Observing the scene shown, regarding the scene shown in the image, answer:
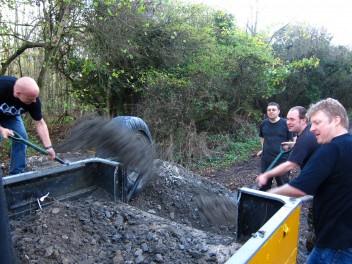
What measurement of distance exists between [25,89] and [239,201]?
302cm

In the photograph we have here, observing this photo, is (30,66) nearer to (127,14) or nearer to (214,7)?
(127,14)

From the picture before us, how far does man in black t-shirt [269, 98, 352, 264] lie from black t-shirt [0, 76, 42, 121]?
359cm

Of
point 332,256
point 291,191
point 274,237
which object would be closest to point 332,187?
point 291,191

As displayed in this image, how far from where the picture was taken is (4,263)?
1.14 m

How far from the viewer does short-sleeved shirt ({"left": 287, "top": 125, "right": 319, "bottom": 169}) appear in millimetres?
4152

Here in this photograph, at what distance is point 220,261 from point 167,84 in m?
7.62

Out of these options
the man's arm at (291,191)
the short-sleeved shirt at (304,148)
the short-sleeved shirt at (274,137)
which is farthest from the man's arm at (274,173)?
the short-sleeved shirt at (274,137)

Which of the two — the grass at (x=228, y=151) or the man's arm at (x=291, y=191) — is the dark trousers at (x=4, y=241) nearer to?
the man's arm at (x=291, y=191)

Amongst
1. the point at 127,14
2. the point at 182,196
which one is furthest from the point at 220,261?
the point at 127,14

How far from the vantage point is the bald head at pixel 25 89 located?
186 inches

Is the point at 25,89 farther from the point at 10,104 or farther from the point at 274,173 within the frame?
the point at 274,173

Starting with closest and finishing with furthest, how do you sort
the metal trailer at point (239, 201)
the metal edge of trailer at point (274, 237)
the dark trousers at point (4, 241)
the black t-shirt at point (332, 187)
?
the dark trousers at point (4, 241), the metal edge of trailer at point (274, 237), the metal trailer at point (239, 201), the black t-shirt at point (332, 187)

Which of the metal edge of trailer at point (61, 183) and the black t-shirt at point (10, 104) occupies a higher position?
the black t-shirt at point (10, 104)

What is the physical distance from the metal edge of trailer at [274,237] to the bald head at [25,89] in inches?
116
